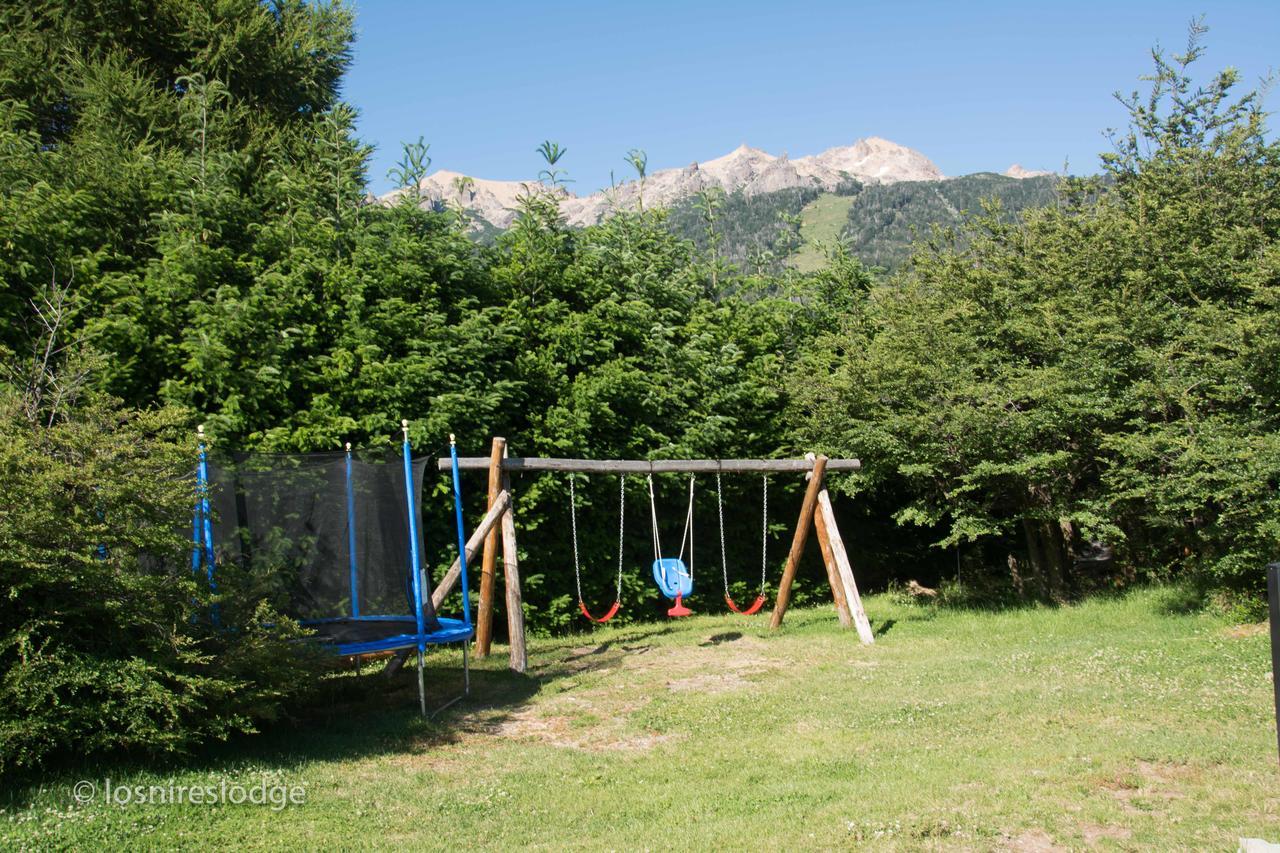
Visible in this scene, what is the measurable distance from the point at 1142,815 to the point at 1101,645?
17.7 ft

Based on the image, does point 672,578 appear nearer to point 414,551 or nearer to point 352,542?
point 414,551

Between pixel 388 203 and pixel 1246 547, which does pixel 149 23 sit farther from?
pixel 1246 547

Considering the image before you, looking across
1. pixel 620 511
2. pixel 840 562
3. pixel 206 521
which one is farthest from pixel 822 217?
pixel 206 521

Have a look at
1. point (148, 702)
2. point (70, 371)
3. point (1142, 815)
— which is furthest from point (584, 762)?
point (70, 371)

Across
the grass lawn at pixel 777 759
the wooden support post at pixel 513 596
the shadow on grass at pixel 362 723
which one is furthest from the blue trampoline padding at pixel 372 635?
the wooden support post at pixel 513 596

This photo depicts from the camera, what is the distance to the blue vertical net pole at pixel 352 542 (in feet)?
26.1

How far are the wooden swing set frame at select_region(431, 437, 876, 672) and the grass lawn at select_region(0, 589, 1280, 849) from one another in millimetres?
608

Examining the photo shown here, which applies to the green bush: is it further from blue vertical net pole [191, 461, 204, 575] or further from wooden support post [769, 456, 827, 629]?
wooden support post [769, 456, 827, 629]

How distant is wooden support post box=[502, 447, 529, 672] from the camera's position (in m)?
10.0

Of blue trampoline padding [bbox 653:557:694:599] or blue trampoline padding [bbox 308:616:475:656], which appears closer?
blue trampoline padding [bbox 308:616:475:656]

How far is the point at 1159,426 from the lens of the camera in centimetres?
1162

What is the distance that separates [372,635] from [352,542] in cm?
79

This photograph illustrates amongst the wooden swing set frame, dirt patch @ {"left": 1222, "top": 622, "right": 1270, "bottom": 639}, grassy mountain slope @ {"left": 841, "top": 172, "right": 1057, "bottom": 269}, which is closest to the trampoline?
the wooden swing set frame

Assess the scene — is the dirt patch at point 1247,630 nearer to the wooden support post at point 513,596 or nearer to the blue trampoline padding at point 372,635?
the wooden support post at point 513,596
